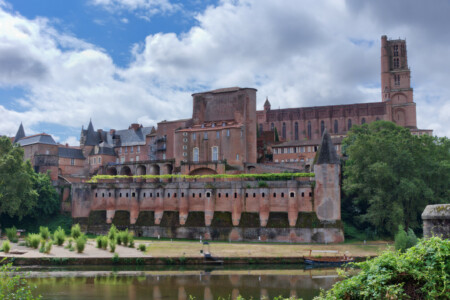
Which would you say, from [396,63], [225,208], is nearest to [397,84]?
[396,63]

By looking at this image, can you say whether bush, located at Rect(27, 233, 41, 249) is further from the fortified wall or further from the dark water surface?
the fortified wall

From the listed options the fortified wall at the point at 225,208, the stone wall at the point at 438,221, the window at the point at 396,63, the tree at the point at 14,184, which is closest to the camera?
the stone wall at the point at 438,221

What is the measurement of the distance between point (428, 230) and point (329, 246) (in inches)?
1355

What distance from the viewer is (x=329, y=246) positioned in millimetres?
43531

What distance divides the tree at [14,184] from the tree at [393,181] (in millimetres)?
33662

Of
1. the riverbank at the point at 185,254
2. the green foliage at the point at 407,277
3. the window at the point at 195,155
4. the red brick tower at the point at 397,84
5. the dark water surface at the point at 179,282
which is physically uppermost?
the red brick tower at the point at 397,84

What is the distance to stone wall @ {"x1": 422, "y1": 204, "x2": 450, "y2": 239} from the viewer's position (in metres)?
10.0

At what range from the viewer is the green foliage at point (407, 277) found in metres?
7.46

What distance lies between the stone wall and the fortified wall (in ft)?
120

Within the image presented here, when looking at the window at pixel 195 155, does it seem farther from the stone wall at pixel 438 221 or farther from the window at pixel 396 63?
the window at pixel 396 63

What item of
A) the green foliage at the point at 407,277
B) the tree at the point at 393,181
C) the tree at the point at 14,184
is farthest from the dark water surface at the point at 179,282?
the green foliage at the point at 407,277

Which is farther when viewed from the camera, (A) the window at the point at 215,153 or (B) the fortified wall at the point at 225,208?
(A) the window at the point at 215,153

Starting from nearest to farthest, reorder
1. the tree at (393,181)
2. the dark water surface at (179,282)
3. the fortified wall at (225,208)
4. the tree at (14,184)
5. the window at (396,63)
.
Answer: the dark water surface at (179,282) < the tree at (393,181) < the fortified wall at (225,208) < the tree at (14,184) < the window at (396,63)

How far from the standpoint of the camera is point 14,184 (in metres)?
48.6
